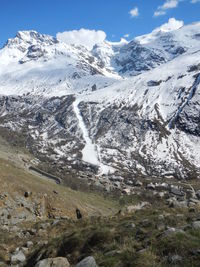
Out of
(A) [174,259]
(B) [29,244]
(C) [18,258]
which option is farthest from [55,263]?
(B) [29,244]

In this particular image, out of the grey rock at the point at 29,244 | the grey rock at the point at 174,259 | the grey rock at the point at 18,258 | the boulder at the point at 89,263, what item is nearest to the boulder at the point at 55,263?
the boulder at the point at 89,263

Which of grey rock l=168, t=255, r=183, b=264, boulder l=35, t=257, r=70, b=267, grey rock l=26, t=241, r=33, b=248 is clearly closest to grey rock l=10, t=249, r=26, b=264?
grey rock l=26, t=241, r=33, b=248

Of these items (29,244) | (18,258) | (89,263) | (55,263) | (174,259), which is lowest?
(18,258)

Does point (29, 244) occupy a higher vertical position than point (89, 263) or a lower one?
lower

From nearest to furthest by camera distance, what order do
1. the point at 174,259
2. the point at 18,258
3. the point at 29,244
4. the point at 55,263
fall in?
the point at 174,259, the point at 55,263, the point at 18,258, the point at 29,244

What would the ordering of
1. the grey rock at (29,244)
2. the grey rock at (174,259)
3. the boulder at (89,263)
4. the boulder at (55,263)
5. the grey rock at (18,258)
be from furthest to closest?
the grey rock at (29,244) < the grey rock at (18,258) < the boulder at (55,263) < the boulder at (89,263) < the grey rock at (174,259)

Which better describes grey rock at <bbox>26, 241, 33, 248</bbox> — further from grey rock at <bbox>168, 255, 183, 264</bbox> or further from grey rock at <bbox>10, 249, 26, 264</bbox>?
grey rock at <bbox>168, 255, 183, 264</bbox>

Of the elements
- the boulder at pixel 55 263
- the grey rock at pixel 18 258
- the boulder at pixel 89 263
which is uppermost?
the boulder at pixel 89 263

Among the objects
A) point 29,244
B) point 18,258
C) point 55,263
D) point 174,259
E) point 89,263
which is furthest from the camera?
point 29,244

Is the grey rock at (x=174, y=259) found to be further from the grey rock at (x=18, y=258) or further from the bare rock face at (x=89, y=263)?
the grey rock at (x=18, y=258)

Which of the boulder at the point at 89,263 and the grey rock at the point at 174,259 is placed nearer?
the grey rock at the point at 174,259

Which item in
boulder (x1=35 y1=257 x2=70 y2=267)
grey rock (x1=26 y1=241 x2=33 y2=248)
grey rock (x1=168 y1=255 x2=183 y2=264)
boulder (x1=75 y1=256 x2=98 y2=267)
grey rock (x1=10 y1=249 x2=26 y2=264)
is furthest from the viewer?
grey rock (x1=26 y1=241 x2=33 y2=248)

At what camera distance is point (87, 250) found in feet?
53.1

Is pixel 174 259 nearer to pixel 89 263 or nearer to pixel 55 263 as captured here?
pixel 89 263
